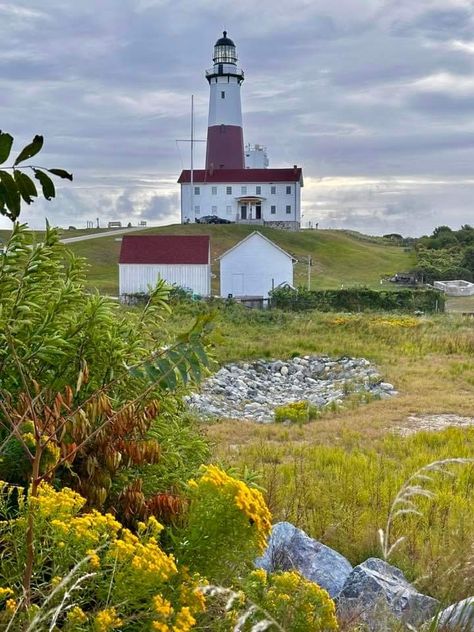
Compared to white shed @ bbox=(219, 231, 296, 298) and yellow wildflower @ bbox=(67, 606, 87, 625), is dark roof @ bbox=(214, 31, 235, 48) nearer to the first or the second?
white shed @ bbox=(219, 231, 296, 298)

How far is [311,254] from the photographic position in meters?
66.1

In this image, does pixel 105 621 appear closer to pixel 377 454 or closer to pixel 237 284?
pixel 377 454

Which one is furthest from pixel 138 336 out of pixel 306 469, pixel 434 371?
pixel 434 371

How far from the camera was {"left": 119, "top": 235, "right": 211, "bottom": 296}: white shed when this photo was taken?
39438 millimetres

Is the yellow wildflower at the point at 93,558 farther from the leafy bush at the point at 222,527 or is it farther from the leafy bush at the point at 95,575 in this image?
the leafy bush at the point at 222,527

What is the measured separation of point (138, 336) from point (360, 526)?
281 cm

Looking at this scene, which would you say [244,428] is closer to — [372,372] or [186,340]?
[372,372]

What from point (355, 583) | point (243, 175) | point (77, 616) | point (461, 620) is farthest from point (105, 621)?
point (243, 175)

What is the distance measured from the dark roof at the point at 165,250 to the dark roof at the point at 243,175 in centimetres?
2944

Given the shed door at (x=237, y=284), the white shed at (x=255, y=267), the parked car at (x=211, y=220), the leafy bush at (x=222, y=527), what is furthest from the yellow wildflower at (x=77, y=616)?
the parked car at (x=211, y=220)

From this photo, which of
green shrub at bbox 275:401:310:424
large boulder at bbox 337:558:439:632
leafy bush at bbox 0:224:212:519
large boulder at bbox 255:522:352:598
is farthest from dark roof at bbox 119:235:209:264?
large boulder at bbox 337:558:439:632

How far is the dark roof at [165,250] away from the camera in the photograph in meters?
39.5

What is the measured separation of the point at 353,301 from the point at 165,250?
11296 millimetres

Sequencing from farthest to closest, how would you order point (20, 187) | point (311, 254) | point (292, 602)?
point (311, 254), point (292, 602), point (20, 187)
